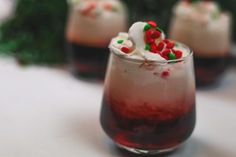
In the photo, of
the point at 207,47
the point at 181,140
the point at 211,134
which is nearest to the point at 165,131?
the point at 181,140

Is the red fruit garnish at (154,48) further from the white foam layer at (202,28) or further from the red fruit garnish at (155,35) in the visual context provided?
the white foam layer at (202,28)

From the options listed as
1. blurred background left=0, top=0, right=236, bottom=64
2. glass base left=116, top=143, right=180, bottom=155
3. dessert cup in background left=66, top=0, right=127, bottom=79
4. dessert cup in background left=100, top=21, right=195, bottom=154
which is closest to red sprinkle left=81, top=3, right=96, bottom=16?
dessert cup in background left=66, top=0, right=127, bottom=79

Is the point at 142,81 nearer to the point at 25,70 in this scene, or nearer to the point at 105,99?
the point at 105,99

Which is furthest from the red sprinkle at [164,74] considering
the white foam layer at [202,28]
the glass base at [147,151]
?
the white foam layer at [202,28]

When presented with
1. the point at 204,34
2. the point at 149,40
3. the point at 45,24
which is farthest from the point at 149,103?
the point at 45,24

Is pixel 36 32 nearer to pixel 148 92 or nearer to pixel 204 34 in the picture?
pixel 204 34

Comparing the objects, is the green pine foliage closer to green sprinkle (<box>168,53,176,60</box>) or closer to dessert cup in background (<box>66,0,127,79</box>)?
dessert cup in background (<box>66,0,127,79</box>)

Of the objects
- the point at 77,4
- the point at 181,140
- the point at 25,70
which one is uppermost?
the point at 77,4
